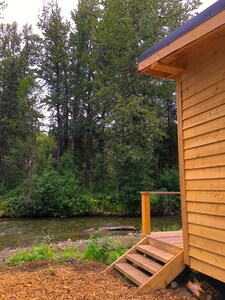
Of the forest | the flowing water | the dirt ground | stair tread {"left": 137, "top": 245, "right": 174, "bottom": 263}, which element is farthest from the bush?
stair tread {"left": 137, "top": 245, "right": 174, "bottom": 263}

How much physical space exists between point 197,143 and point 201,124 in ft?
0.81

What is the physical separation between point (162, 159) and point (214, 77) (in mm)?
19050

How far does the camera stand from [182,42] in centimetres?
357

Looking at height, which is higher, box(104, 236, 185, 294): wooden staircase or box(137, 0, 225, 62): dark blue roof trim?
box(137, 0, 225, 62): dark blue roof trim

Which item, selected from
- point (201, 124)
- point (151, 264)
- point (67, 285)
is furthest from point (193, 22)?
point (67, 285)

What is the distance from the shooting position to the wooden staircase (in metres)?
4.03

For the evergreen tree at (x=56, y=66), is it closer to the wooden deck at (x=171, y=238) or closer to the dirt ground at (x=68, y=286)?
the wooden deck at (x=171, y=238)

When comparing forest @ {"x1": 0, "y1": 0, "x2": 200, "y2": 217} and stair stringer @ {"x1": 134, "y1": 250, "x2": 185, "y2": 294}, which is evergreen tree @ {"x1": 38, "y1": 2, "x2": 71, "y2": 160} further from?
stair stringer @ {"x1": 134, "y1": 250, "x2": 185, "y2": 294}

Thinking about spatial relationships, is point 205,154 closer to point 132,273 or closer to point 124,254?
point 132,273

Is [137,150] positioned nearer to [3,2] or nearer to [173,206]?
[173,206]

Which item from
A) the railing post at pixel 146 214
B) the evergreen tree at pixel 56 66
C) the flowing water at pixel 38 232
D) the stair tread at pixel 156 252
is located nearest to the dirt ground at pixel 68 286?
the stair tread at pixel 156 252

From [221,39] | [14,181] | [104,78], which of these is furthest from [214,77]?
[14,181]

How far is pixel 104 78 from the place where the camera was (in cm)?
2064

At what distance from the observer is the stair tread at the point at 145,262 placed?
13.9 ft
